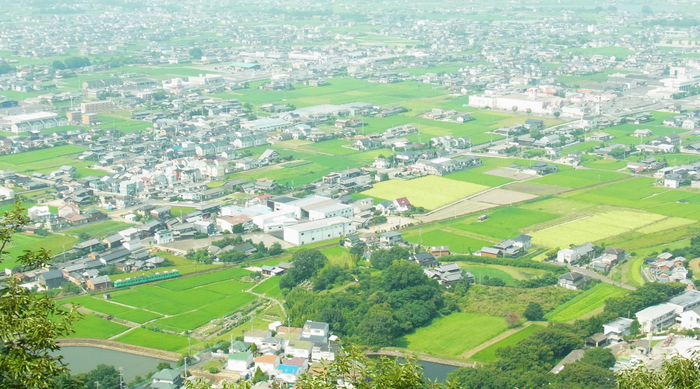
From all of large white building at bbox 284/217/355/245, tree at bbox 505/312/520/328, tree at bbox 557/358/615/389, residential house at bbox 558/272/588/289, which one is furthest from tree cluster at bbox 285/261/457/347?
large white building at bbox 284/217/355/245

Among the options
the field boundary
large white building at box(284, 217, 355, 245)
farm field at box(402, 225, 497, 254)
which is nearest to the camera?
the field boundary

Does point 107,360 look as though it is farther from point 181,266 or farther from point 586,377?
point 586,377

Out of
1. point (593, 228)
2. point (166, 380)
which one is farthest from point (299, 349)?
point (593, 228)

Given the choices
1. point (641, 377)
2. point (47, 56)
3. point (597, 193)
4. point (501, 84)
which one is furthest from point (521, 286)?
point (47, 56)

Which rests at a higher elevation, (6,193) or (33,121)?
(33,121)

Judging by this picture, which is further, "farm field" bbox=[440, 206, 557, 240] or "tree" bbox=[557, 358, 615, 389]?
"farm field" bbox=[440, 206, 557, 240]

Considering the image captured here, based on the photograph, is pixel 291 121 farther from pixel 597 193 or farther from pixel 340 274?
pixel 340 274

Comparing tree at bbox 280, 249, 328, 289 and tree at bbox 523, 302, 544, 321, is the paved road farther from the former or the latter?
tree at bbox 280, 249, 328, 289
